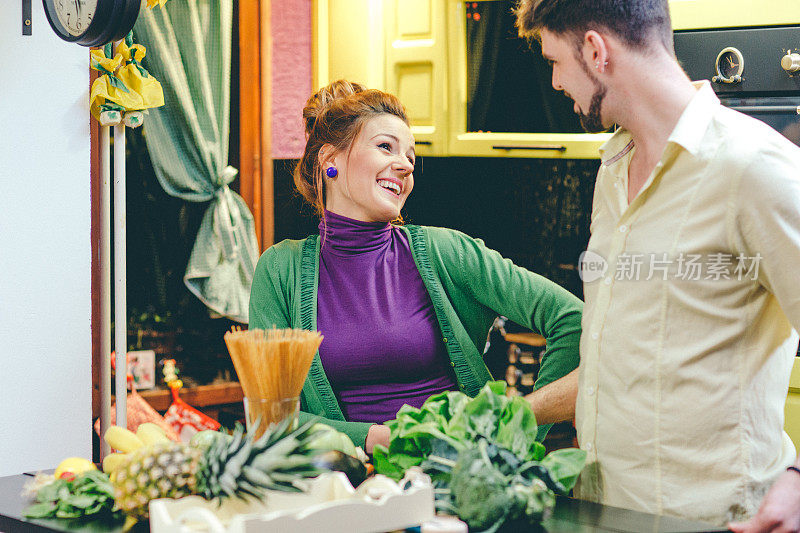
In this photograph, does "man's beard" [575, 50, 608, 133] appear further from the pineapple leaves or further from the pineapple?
the pineapple leaves

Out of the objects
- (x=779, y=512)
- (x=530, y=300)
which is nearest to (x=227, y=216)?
(x=530, y=300)

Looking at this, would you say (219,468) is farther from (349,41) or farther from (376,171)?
(349,41)

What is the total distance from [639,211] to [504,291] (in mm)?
603

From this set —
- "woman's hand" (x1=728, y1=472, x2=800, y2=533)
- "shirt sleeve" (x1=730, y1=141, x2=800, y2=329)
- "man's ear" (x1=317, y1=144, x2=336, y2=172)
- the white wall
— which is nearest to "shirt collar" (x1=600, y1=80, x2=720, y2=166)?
"shirt sleeve" (x1=730, y1=141, x2=800, y2=329)

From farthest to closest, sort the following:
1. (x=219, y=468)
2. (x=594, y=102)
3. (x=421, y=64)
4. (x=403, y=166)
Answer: (x=421, y=64)
(x=403, y=166)
(x=594, y=102)
(x=219, y=468)

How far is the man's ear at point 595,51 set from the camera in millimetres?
1537

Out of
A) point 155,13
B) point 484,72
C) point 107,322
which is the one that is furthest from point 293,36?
point 107,322

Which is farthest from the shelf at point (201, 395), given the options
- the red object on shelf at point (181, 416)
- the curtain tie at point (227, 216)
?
the curtain tie at point (227, 216)

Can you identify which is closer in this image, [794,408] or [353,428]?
[353,428]

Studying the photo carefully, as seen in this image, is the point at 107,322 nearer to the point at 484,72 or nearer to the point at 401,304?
the point at 401,304

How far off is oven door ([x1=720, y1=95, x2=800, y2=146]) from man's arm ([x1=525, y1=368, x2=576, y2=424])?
3.76ft

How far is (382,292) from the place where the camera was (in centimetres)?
212

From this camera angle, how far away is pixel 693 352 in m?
1.43

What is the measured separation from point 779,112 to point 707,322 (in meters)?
1.41
